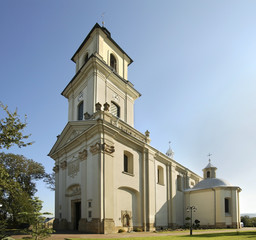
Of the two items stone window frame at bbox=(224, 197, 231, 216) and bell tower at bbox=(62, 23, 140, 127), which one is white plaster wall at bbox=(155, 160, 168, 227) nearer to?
bell tower at bbox=(62, 23, 140, 127)

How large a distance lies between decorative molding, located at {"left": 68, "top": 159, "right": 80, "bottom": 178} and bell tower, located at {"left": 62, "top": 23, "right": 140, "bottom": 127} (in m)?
4.65

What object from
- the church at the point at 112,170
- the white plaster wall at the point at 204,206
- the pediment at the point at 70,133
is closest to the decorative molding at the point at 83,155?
the church at the point at 112,170

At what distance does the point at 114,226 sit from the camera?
Answer: 1964 centimetres

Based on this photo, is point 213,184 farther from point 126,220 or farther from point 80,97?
point 80,97

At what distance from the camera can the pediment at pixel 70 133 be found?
75.7 ft

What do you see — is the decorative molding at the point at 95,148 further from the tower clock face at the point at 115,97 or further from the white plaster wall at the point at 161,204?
the white plaster wall at the point at 161,204

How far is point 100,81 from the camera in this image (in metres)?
26.0

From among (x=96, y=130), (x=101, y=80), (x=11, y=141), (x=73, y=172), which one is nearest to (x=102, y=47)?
(x=101, y=80)

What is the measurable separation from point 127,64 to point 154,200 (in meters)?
17.4

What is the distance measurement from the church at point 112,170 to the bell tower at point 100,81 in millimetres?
102

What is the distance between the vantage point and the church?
814 inches

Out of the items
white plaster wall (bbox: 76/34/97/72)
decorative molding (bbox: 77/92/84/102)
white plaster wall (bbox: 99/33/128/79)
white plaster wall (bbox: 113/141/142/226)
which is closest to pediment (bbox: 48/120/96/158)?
white plaster wall (bbox: 113/141/142/226)

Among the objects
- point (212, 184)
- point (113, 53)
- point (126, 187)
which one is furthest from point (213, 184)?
point (113, 53)

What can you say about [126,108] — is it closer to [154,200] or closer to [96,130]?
[96,130]
